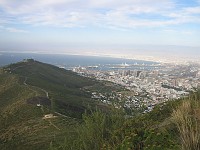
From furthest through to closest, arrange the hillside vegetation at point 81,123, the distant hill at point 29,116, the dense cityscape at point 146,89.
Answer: the dense cityscape at point 146,89 → the distant hill at point 29,116 → the hillside vegetation at point 81,123

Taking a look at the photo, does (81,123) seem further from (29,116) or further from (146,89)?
(146,89)

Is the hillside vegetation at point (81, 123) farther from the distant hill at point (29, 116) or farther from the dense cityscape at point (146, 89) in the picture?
the dense cityscape at point (146, 89)

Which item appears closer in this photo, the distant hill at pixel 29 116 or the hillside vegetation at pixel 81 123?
the hillside vegetation at pixel 81 123

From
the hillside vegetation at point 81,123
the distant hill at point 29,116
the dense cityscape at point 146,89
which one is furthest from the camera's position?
the dense cityscape at point 146,89

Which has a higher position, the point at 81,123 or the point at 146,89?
the point at 81,123

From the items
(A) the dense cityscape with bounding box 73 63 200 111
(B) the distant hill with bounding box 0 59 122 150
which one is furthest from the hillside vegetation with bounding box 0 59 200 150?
(A) the dense cityscape with bounding box 73 63 200 111

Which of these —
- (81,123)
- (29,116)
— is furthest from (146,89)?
(81,123)

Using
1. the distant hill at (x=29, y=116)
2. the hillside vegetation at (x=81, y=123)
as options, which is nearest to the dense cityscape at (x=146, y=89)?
the hillside vegetation at (x=81, y=123)

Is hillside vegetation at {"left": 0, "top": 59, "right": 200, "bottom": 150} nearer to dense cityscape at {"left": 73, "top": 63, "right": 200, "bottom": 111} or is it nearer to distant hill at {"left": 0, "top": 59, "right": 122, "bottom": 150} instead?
distant hill at {"left": 0, "top": 59, "right": 122, "bottom": 150}

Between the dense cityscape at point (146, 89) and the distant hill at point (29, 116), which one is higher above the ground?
the distant hill at point (29, 116)
